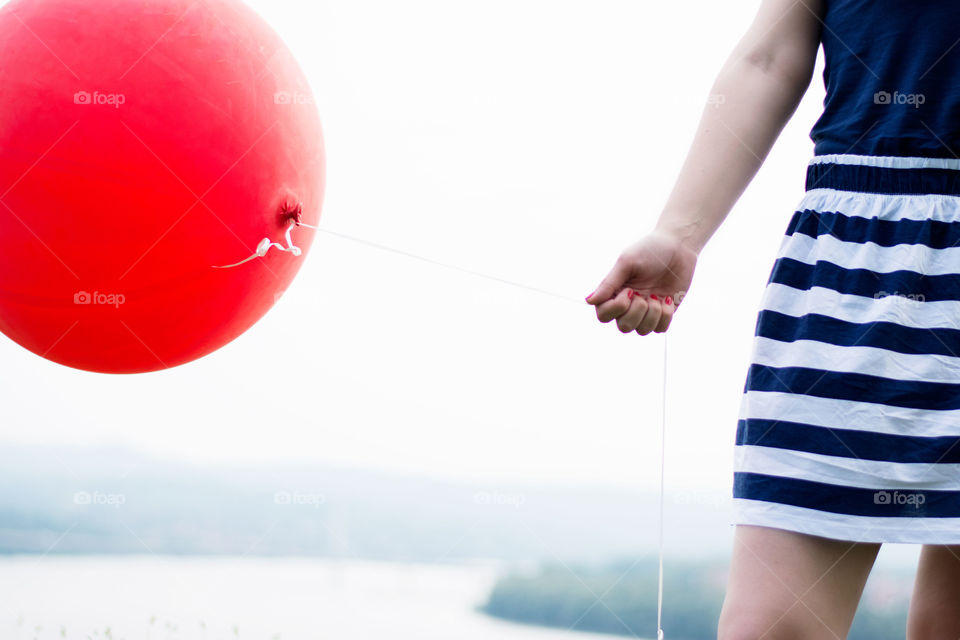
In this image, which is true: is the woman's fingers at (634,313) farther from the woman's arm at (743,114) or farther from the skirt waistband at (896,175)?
the skirt waistband at (896,175)

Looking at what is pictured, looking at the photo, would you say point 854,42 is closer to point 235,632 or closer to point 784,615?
point 784,615

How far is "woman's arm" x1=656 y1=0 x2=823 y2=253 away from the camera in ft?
3.07

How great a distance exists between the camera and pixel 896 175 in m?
0.90

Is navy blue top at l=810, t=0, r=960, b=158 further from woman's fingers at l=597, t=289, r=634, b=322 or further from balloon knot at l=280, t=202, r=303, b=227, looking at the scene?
balloon knot at l=280, t=202, r=303, b=227

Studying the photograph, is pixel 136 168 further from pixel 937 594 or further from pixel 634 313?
pixel 937 594

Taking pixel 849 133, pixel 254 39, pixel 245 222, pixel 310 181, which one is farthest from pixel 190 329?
pixel 849 133

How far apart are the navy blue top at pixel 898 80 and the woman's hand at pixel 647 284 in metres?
0.20

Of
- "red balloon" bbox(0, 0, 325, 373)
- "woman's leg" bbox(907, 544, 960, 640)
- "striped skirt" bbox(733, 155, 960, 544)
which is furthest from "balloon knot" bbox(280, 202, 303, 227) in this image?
"woman's leg" bbox(907, 544, 960, 640)

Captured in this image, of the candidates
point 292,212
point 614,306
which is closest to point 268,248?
point 292,212

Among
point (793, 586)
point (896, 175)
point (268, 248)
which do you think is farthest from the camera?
point (268, 248)

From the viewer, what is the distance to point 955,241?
867 mm

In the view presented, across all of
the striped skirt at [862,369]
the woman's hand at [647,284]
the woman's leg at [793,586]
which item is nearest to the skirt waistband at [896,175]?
the striped skirt at [862,369]

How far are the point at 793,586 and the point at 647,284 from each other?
337 millimetres

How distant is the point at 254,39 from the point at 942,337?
1190mm
